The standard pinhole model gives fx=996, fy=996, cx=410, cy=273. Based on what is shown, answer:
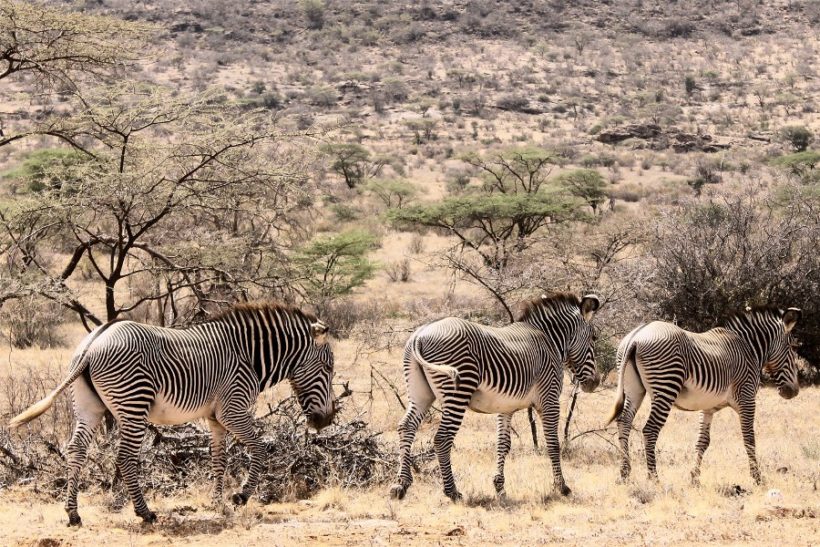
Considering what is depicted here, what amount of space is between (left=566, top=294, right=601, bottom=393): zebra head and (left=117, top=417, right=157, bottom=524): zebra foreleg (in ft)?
13.4

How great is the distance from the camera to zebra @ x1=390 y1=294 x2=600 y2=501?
8.52 m

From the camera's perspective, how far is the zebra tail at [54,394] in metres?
7.11

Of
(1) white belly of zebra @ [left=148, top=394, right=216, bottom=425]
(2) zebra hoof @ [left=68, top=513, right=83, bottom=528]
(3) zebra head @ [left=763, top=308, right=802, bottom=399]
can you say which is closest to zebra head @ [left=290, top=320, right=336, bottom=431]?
(1) white belly of zebra @ [left=148, top=394, right=216, bottom=425]

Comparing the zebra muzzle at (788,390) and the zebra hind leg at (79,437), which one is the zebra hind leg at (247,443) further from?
the zebra muzzle at (788,390)

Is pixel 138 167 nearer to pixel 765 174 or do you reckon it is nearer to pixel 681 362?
pixel 681 362

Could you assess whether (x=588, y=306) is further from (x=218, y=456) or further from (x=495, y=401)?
(x=218, y=456)

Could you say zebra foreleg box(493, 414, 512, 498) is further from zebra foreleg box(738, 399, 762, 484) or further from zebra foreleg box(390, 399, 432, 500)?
zebra foreleg box(738, 399, 762, 484)

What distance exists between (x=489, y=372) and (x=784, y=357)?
11.5 feet

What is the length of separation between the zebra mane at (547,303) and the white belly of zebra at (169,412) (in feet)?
10.2

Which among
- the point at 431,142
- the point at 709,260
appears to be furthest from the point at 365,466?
the point at 431,142

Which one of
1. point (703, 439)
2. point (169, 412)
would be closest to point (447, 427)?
point (169, 412)

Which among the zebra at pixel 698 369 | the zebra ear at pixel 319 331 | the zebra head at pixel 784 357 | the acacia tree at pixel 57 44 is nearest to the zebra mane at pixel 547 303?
the zebra at pixel 698 369

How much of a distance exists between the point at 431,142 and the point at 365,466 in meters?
45.7

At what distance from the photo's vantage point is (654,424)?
9.43 meters
